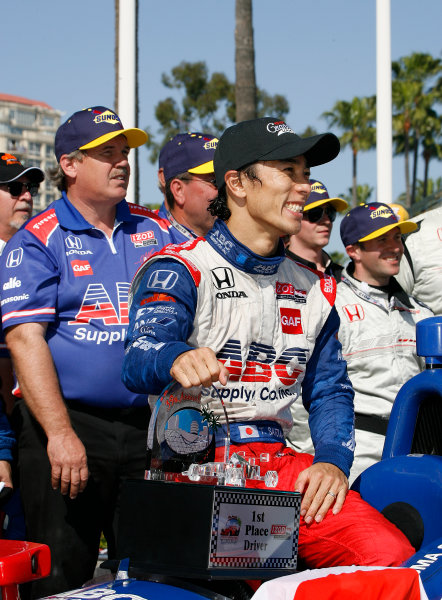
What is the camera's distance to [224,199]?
297cm

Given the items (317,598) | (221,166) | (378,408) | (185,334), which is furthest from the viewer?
(378,408)

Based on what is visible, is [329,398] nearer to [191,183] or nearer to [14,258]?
[14,258]

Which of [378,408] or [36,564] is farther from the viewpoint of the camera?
[378,408]

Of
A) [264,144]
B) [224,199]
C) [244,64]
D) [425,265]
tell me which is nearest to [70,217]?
[224,199]

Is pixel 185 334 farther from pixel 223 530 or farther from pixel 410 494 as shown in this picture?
pixel 410 494

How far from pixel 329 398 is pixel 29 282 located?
1337 mm

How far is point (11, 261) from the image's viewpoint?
3.56 metres

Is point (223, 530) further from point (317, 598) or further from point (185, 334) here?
point (185, 334)

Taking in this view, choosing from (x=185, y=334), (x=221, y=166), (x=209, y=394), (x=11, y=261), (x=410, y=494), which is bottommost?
(x=410, y=494)

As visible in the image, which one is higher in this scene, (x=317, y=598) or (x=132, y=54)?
(x=132, y=54)

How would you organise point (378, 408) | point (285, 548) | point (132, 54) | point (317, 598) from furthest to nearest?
1. point (132, 54)
2. point (378, 408)
3. point (285, 548)
4. point (317, 598)

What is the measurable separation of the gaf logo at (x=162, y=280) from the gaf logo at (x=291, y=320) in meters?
0.44

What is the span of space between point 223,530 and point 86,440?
1656mm

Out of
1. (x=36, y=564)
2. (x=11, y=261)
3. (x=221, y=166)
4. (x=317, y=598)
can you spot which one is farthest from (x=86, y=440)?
(x=317, y=598)
